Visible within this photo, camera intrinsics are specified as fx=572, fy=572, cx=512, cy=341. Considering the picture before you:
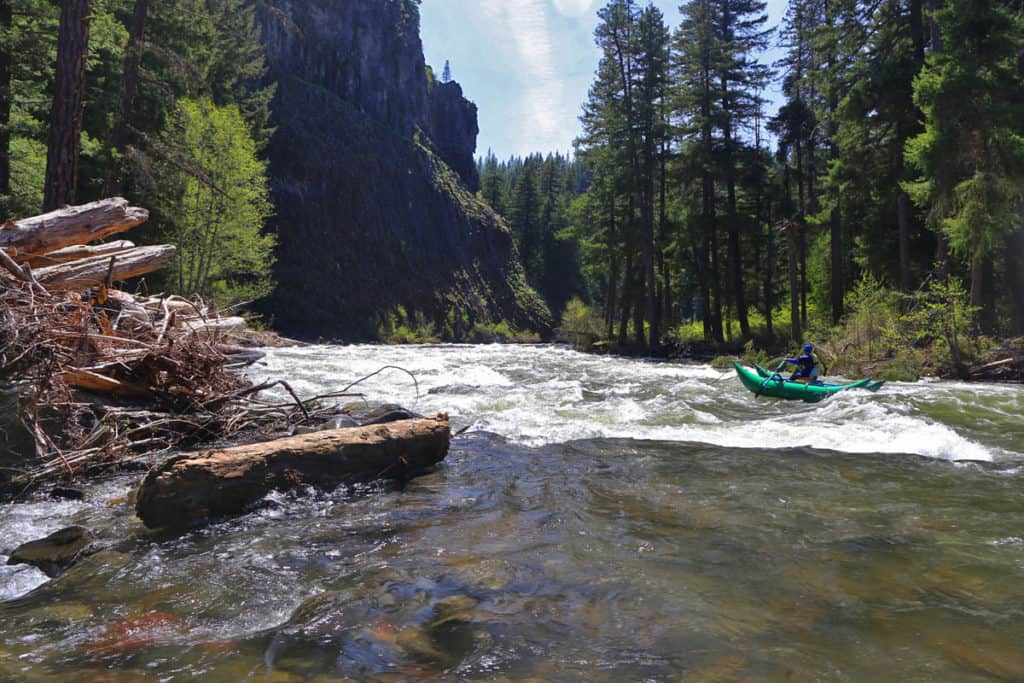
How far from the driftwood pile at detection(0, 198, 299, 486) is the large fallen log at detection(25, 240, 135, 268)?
0.5 inches

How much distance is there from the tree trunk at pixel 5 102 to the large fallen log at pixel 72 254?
326 inches

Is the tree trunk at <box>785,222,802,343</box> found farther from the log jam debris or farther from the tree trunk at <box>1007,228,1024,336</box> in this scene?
the log jam debris

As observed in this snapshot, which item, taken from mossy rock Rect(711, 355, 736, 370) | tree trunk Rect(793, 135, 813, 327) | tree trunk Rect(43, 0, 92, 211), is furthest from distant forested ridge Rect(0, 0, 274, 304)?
tree trunk Rect(793, 135, 813, 327)

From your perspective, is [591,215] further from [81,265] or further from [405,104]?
[405,104]

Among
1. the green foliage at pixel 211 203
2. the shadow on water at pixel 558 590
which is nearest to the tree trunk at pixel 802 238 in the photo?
the green foliage at pixel 211 203

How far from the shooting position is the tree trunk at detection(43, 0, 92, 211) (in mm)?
8977

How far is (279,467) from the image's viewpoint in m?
5.16

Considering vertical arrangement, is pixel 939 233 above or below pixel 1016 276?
above

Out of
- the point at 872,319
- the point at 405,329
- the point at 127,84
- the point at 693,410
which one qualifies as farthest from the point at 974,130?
the point at 405,329

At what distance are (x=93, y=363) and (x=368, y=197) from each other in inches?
2854

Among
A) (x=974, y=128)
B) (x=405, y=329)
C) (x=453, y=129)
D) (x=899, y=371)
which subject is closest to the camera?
(x=899, y=371)

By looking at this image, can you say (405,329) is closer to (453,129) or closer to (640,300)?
(640,300)

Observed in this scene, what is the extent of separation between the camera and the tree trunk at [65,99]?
8.98 meters

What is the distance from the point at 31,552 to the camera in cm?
373
